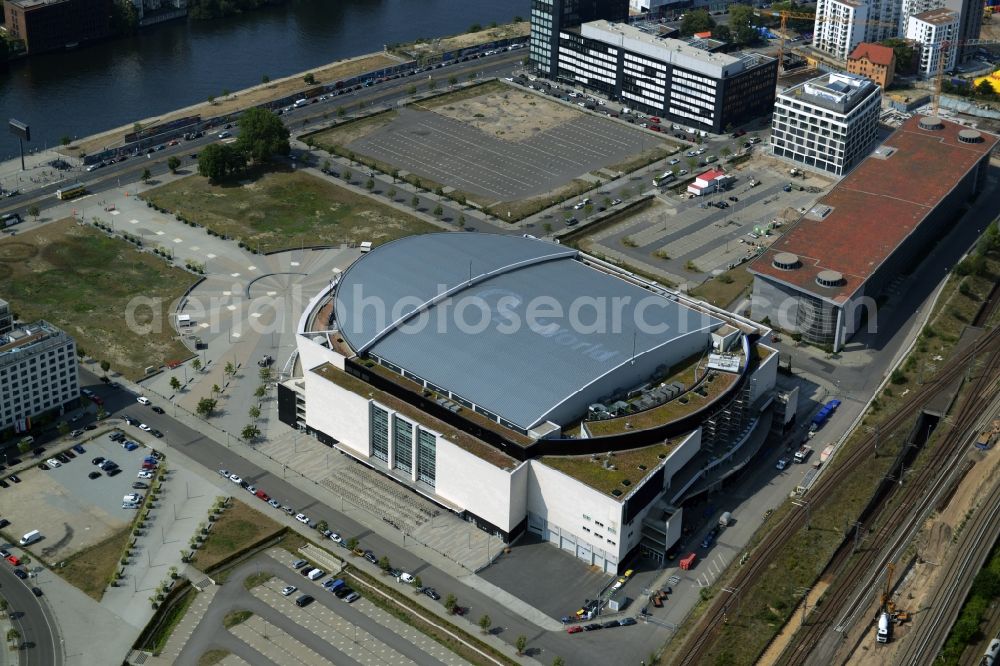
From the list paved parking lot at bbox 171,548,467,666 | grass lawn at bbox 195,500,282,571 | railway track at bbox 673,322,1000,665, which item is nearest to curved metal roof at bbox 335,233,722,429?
railway track at bbox 673,322,1000,665

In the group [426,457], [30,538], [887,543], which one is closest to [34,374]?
[30,538]

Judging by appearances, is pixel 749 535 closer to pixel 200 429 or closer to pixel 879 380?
pixel 879 380

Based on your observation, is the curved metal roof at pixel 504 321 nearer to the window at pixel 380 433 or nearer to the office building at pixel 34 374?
the window at pixel 380 433

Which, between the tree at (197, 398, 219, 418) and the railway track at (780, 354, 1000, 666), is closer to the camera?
→ the railway track at (780, 354, 1000, 666)

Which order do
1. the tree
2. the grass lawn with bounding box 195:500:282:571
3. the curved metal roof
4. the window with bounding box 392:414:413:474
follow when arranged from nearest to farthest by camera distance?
the grass lawn with bounding box 195:500:282:571 < the window with bounding box 392:414:413:474 < the curved metal roof < the tree

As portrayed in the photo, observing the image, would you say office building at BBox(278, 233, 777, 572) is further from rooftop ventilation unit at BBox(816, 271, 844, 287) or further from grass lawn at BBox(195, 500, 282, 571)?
rooftop ventilation unit at BBox(816, 271, 844, 287)

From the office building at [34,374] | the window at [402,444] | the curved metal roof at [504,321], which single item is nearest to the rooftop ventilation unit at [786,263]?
the curved metal roof at [504,321]
